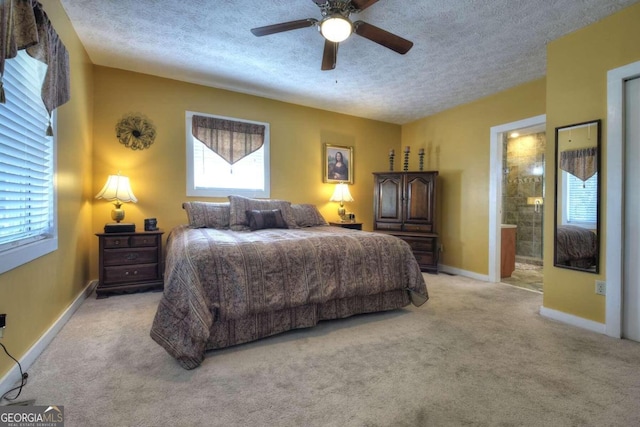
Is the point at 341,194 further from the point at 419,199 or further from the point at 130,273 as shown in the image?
the point at 130,273

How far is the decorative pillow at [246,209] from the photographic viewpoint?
3394 millimetres

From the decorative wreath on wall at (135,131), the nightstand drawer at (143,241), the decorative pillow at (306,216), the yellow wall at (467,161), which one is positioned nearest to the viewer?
the nightstand drawer at (143,241)

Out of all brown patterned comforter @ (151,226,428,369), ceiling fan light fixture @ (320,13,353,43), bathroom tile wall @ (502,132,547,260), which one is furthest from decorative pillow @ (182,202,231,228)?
bathroom tile wall @ (502,132,547,260)

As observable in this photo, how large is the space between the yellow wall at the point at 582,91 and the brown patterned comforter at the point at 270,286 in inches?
49.8

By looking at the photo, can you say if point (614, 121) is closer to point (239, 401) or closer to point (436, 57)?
point (436, 57)

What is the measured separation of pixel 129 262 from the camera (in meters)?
3.14

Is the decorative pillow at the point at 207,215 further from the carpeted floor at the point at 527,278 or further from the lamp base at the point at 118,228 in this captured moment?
the carpeted floor at the point at 527,278

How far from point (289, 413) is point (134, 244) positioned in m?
2.66

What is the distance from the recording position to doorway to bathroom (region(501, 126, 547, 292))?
17.4 feet

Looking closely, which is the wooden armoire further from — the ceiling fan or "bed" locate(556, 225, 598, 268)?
the ceiling fan

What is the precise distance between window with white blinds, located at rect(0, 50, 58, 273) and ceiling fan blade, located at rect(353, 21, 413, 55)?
7.11 feet

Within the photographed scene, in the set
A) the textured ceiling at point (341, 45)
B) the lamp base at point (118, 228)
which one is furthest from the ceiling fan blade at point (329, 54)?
the lamp base at point (118, 228)

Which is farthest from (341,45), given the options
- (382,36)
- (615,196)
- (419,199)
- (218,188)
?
(615,196)

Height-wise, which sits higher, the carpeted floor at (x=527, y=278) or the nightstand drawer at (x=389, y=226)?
the nightstand drawer at (x=389, y=226)
